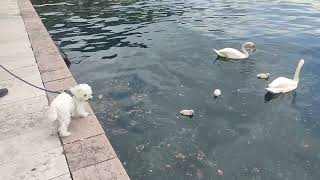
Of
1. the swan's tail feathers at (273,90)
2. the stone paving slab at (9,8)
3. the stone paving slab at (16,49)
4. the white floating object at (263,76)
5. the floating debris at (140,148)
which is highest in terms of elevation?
the stone paving slab at (9,8)

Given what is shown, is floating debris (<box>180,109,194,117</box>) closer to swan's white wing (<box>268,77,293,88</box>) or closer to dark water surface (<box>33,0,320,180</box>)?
A: dark water surface (<box>33,0,320,180</box>)

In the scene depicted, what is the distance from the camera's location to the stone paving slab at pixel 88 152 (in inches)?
209

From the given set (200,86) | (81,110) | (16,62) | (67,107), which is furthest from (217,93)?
(16,62)

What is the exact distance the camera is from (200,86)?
9391 millimetres

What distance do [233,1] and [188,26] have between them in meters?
5.14

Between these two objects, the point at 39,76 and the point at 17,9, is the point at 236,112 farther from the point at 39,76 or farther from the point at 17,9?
the point at 17,9

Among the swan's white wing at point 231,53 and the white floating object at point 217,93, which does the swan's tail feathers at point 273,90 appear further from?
the swan's white wing at point 231,53

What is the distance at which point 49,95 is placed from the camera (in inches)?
288

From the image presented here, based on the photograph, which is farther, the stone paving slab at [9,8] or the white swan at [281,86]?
the stone paving slab at [9,8]

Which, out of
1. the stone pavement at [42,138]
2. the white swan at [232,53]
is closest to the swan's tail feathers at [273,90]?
the white swan at [232,53]

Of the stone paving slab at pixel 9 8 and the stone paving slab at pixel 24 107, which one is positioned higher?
the stone paving slab at pixel 9 8

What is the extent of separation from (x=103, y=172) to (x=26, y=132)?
1837 millimetres

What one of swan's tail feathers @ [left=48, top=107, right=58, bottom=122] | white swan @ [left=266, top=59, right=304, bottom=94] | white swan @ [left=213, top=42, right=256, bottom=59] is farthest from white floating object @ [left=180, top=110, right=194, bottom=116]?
white swan @ [left=213, top=42, right=256, bottom=59]

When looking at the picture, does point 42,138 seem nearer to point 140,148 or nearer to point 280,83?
point 140,148
